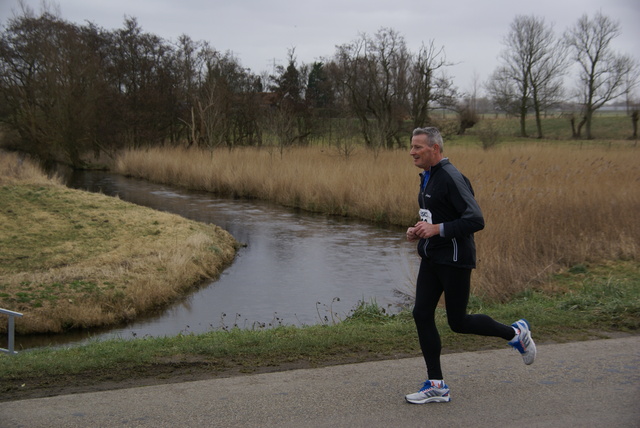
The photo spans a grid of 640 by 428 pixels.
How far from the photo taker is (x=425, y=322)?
14.7 feet

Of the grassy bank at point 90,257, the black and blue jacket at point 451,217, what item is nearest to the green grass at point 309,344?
the black and blue jacket at point 451,217

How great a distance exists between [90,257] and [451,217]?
11980 mm

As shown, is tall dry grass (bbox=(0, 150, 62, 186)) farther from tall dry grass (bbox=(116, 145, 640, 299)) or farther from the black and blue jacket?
the black and blue jacket

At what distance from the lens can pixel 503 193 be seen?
→ 13.7 meters

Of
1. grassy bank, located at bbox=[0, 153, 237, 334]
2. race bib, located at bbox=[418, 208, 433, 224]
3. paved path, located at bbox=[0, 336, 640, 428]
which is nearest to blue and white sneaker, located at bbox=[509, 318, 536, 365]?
paved path, located at bbox=[0, 336, 640, 428]

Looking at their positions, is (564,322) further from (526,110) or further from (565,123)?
(565,123)

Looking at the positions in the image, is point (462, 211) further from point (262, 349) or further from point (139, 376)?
point (139, 376)

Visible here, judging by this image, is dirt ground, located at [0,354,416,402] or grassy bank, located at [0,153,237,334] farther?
grassy bank, located at [0,153,237,334]

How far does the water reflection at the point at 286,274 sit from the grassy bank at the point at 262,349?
1.74 metres

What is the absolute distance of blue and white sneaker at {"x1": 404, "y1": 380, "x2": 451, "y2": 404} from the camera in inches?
174

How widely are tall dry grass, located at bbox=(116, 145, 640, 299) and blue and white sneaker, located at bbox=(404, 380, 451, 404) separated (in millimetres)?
5444

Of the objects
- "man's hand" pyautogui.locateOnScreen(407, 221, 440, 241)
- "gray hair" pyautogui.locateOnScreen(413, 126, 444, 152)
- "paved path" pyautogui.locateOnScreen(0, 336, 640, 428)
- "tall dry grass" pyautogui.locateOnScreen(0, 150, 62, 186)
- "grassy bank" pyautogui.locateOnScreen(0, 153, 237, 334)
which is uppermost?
"gray hair" pyautogui.locateOnScreen(413, 126, 444, 152)

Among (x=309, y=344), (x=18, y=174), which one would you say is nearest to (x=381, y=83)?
(x=18, y=174)

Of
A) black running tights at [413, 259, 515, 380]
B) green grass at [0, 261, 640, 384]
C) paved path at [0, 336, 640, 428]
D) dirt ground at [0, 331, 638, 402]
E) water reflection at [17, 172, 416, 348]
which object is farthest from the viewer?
water reflection at [17, 172, 416, 348]
